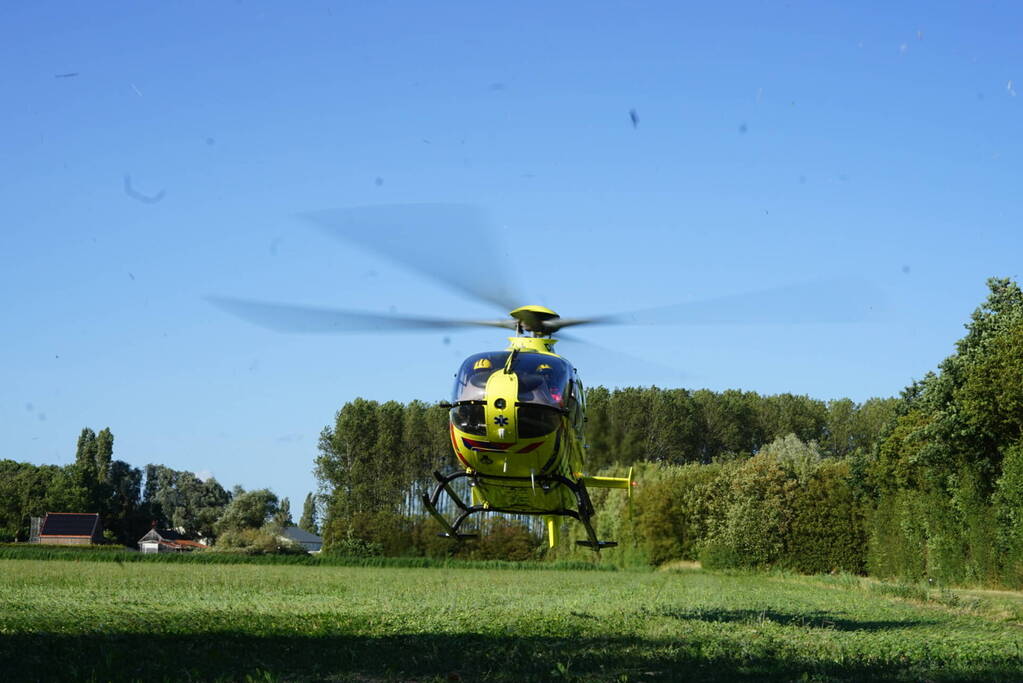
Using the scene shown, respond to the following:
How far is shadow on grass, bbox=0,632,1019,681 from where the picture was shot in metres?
15.2

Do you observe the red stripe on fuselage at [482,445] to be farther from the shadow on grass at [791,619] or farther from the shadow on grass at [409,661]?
the shadow on grass at [791,619]

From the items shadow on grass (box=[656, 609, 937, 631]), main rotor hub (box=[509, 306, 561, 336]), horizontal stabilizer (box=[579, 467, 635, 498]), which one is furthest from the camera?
shadow on grass (box=[656, 609, 937, 631])

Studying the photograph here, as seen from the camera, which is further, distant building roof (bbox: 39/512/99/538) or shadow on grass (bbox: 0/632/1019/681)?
distant building roof (bbox: 39/512/99/538)

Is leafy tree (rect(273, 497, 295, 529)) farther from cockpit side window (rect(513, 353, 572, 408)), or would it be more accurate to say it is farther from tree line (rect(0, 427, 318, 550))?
cockpit side window (rect(513, 353, 572, 408))

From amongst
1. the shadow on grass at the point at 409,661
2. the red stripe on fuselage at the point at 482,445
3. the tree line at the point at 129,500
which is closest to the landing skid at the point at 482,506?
the red stripe on fuselage at the point at 482,445

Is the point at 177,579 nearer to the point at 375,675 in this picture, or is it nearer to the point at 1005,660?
the point at 375,675

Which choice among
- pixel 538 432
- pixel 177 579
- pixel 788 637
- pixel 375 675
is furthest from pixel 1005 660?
pixel 177 579

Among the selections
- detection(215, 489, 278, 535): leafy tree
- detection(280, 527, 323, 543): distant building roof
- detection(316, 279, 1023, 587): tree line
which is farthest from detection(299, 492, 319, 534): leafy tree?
detection(316, 279, 1023, 587): tree line

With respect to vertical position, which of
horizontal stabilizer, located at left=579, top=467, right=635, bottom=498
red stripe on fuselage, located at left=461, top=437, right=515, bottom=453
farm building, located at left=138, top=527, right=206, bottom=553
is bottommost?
farm building, located at left=138, top=527, right=206, bottom=553

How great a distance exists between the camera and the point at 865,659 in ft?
57.6

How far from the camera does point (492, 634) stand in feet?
72.0

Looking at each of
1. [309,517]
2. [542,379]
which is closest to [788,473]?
[542,379]

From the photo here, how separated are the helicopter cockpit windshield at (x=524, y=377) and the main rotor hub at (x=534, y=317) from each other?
71.9 inches

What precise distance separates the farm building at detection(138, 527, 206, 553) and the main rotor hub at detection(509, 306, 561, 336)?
8066 cm
